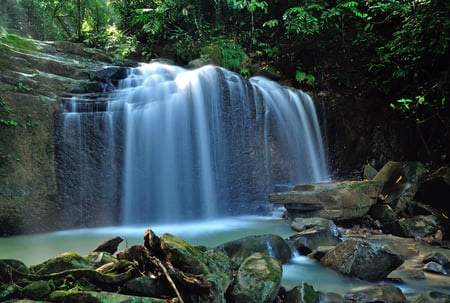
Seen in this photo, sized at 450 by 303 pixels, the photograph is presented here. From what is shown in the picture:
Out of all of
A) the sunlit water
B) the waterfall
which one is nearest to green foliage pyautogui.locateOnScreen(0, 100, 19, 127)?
the waterfall

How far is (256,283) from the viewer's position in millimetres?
2975

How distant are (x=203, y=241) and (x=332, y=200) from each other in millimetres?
2503

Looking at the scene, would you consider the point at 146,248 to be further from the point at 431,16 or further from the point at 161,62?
the point at 161,62

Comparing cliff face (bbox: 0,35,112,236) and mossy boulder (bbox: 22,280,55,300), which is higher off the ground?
cliff face (bbox: 0,35,112,236)

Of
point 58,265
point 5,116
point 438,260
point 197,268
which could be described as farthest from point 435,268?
point 5,116

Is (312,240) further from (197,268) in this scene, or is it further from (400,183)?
(400,183)

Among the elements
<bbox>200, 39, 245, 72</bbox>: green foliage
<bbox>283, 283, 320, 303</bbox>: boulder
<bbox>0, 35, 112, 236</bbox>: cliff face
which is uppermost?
<bbox>200, 39, 245, 72</bbox>: green foliage

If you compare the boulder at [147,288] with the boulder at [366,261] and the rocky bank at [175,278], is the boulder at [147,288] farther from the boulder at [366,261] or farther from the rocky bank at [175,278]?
the boulder at [366,261]

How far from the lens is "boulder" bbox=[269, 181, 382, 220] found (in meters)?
6.48

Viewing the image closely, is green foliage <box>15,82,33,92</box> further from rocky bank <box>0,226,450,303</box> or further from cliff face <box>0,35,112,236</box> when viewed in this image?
rocky bank <box>0,226,450,303</box>

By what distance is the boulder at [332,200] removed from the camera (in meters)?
6.48

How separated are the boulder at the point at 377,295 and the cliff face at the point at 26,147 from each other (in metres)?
5.36

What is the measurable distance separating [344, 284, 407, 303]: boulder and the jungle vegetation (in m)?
4.61

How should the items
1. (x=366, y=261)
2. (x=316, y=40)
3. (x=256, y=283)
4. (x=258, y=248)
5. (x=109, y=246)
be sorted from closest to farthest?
(x=256, y=283)
(x=366, y=261)
(x=109, y=246)
(x=258, y=248)
(x=316, y=40)
